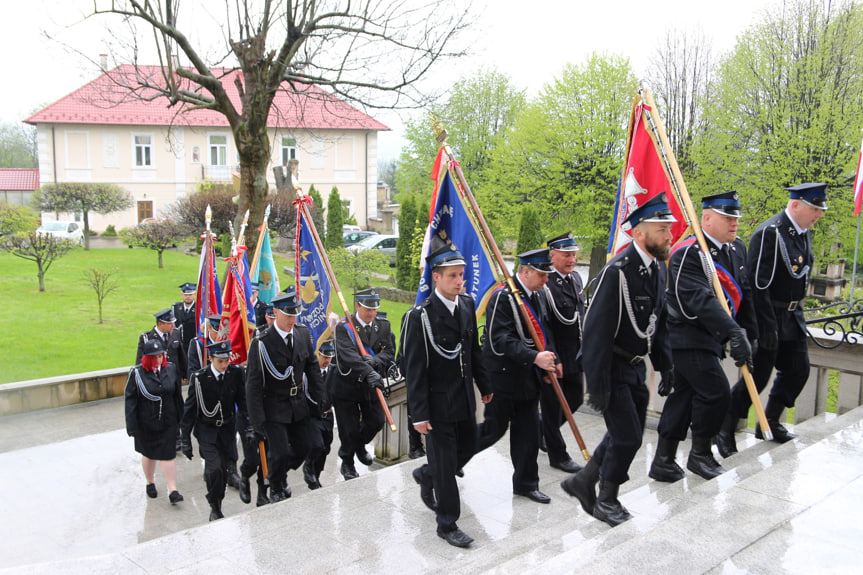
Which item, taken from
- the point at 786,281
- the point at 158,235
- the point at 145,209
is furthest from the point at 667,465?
the point at 145,209

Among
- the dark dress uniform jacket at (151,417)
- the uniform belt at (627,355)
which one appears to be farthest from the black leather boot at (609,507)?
the dark dress uniform jacket at (151,417)

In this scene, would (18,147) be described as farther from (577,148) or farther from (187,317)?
(187,317)

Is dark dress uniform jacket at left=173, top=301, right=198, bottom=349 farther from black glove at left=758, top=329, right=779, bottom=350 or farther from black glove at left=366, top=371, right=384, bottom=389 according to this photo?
black glove at left=758, top=329, right=779, bottom=350

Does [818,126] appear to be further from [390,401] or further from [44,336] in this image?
[44,336]

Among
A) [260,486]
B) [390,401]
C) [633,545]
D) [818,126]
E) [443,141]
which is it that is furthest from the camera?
[818,126]

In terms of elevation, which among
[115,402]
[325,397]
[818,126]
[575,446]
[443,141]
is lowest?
[115,402]

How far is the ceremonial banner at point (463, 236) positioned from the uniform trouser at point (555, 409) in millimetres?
1008

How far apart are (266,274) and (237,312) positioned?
2090 millimetres

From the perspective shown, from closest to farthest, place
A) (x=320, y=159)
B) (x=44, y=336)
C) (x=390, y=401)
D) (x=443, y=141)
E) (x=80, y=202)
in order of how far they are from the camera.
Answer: (x=443, y=141)
(x=390, y=401)
(x=44, y=336)
(x=80, y=202)
(x=320, y=159)

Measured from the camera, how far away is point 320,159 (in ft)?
161

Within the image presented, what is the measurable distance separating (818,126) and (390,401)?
18.8 m

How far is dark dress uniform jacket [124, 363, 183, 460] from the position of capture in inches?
309

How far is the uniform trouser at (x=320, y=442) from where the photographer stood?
7410mm

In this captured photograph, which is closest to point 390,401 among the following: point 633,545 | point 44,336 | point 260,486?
point 260,486
